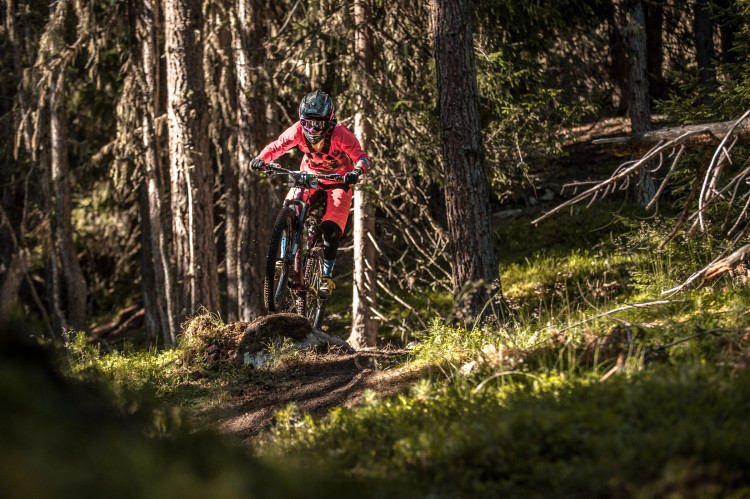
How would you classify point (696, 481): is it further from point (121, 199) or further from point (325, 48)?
point (121, 199)

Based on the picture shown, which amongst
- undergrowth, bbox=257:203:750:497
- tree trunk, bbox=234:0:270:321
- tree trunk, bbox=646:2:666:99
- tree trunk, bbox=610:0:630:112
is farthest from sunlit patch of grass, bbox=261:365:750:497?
tree trunk, bbox=646:2:666:99

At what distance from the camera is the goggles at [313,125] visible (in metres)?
7.46

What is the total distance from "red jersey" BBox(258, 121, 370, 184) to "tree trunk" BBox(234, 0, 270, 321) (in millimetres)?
3655

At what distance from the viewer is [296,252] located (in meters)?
7.68

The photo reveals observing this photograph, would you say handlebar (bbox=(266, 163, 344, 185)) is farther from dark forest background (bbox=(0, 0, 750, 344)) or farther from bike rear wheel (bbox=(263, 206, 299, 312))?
dark forest background (bbox=(0, 0, 750, 344))

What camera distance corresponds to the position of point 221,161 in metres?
14.6

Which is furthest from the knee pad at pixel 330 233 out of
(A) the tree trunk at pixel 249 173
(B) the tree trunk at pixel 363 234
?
(A) the tree trunk at pixel 249 173

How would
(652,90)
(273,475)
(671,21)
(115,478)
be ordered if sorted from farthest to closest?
(652,90) → (671,21) → (273,475) → (115,478)

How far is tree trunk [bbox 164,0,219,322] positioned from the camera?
33.9 feet

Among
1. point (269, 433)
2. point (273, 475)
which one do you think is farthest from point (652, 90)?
Result: point (273, 475)

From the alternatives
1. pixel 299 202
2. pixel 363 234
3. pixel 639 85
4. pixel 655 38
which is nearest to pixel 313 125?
pixel 299 202

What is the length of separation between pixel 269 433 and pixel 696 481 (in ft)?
9.48

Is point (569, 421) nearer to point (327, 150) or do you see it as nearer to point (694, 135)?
point (694, 135)

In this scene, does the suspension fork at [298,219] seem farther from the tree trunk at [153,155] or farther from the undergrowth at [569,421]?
the tree trunk at [153,155]
